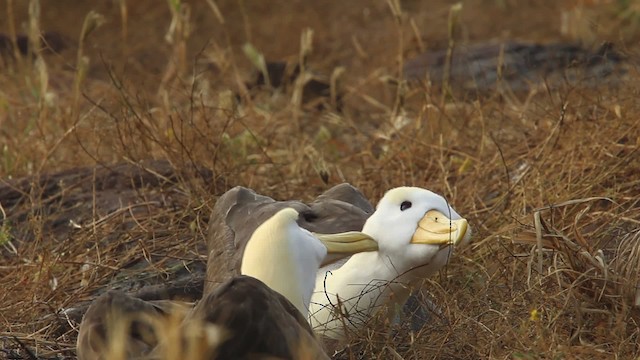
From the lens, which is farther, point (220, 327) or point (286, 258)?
point (286, 258)

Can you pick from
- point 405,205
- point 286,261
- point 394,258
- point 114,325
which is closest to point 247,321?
point 114,325

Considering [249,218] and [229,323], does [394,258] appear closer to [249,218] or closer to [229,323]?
[249,218]

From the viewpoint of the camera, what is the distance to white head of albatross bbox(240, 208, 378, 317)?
387 centimetres

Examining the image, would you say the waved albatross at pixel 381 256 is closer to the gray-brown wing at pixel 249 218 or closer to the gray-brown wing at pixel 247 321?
the gray-brown wing at pixel 249 218

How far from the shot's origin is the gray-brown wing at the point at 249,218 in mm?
4410

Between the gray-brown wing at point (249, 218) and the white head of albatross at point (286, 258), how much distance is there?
0.28 metres

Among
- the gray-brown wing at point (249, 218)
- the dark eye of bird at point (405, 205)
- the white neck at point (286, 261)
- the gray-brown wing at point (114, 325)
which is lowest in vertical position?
the gray-brown wing at point (249, 218)

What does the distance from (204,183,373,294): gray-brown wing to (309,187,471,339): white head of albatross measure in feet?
0.86

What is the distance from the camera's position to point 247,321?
10.7ft

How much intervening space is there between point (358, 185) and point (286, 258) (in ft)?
6.48

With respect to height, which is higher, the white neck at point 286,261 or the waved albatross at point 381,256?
the white neck at point 286,261

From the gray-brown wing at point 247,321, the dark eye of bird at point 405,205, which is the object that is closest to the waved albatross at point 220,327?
the gray-brown wing at point 247,321

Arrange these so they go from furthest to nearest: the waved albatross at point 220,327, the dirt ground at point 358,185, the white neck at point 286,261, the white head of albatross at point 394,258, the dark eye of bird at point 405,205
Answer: the dark eye of bird at point 405,205
the white head of albatross at point 394,258
the dirt ground at point 358,185
the white neck at point 286,261
the waved albatross at point 220,327

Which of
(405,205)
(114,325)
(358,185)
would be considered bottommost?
(358,185)
